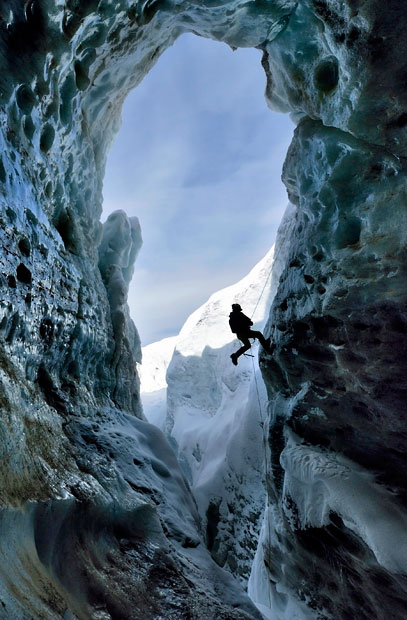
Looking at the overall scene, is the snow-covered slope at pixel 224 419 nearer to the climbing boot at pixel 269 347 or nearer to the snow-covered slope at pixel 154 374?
the snow-covered slope at pixel 154 374

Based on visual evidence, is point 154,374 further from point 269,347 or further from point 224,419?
point 269,347

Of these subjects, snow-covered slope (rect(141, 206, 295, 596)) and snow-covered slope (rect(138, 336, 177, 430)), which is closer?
snow-covered slope (rect(141, 206, 295, 596))

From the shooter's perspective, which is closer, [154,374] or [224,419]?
[224,419]

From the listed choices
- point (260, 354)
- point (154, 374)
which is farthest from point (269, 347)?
point (154, 374)

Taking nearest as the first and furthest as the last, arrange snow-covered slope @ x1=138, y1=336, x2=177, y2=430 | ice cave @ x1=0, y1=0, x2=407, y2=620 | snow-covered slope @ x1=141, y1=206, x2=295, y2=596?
ice cave @ x1=0, y1=0, x2=407, y2=620 < snow-covered slope @ x1=141, y1=206, x2=295, y2=596 < snow-covered slope @ x1=138, y1=336, x2=177, y2=430

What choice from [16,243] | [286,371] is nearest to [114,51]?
[16,243]

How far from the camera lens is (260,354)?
28.9ft

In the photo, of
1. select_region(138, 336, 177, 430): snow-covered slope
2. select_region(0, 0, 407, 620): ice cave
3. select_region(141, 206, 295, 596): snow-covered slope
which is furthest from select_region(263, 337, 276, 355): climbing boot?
select_region(138, 336, 177, 430): snow-covered slope

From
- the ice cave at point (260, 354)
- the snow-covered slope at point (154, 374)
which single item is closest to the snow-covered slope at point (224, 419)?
the snow-covered slope at point (154, 374)

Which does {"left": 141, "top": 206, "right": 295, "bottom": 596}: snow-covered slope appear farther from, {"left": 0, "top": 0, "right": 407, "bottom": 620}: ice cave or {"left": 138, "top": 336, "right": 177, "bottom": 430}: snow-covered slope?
{"left": 0, "top": 0, "right": 407, "bottom": 620}: ice cave

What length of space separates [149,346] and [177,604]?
54.1 m

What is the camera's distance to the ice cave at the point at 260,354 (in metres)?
4.19

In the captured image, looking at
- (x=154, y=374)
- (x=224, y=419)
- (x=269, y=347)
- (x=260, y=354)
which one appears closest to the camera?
(x=269, y=347)

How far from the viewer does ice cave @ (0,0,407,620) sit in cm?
419
